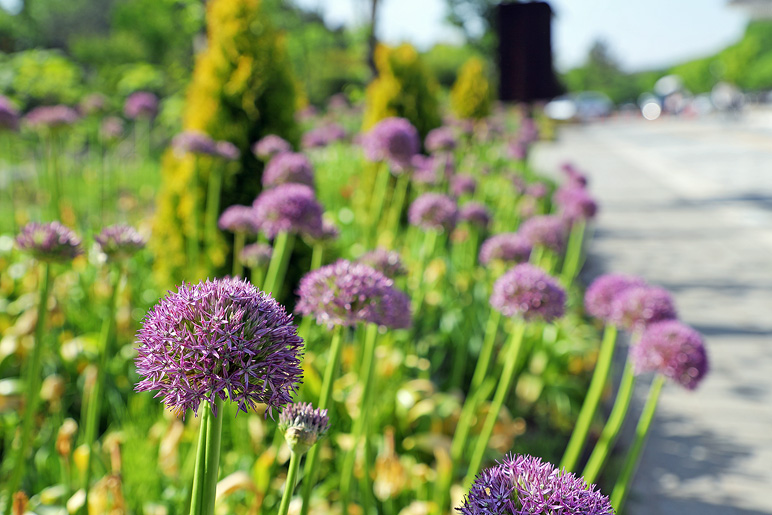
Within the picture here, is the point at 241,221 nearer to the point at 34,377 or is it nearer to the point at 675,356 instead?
the point at 34,377

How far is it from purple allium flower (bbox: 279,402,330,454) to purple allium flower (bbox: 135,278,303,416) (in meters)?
0.18

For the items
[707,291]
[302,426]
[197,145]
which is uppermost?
[197,145]

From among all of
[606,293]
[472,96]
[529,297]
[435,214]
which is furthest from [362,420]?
[472,96]

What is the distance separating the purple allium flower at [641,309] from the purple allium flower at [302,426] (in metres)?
1.72

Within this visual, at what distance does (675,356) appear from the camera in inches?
A: 88.8

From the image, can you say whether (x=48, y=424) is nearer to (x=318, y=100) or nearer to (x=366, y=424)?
(x=366, y=424)

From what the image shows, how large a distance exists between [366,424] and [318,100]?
992 inches

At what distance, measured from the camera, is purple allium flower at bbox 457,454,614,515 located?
938 millimetres

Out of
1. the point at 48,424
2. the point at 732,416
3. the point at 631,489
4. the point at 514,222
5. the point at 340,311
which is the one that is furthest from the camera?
the point at 514,222

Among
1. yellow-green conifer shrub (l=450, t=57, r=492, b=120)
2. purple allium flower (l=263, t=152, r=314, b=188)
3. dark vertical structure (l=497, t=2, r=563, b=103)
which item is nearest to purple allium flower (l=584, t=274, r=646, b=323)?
purple allium flower (l=263, t=152, r=314, b=188)

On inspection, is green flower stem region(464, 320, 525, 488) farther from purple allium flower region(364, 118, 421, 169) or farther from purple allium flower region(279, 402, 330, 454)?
purple allium flower region(364, 118, 421, 169)

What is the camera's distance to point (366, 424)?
2.29 metres

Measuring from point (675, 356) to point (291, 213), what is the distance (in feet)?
5.36

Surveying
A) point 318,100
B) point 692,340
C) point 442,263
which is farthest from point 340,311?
point 318,100
